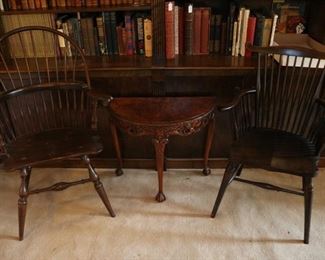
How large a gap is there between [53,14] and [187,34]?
0.84m

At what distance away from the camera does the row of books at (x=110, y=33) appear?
1954 mm

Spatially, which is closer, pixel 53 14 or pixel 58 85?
pixel 58 85

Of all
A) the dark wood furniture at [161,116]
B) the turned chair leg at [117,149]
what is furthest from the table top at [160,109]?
the turned chair leg at [117,149]

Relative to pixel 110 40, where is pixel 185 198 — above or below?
below

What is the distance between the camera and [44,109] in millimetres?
1965

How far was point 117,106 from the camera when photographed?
1.79m

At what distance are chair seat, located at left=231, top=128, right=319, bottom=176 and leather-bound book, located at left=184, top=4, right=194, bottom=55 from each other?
66 centimetres

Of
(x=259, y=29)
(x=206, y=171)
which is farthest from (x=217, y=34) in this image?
(x=206, y=171)

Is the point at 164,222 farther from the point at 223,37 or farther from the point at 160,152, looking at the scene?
the point at 223,37

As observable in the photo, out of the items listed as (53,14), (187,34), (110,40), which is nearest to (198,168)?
(187,34)

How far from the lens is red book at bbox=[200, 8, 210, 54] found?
75.3 inches

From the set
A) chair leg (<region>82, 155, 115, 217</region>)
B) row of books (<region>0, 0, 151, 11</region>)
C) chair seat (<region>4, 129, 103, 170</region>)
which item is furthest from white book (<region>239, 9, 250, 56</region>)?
chair leg (<region>82, 155, 115, 217</region>)

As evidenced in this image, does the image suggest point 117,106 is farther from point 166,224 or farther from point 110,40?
point 166,224

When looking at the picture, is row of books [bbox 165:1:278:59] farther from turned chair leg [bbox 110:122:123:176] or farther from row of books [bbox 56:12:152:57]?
turned chair leg [bbox 110:122:123:176]
